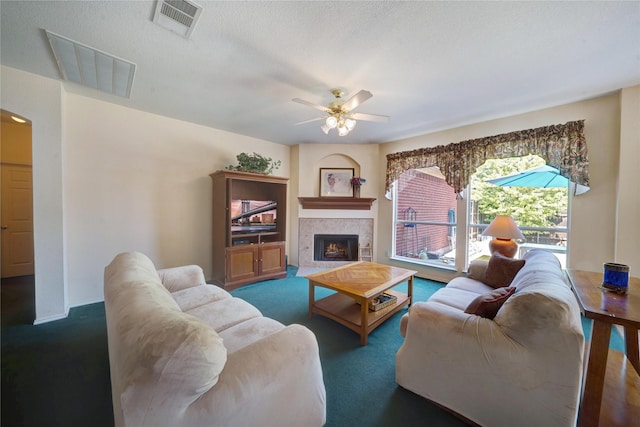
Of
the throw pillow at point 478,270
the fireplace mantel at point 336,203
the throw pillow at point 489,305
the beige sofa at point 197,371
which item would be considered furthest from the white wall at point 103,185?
the throw pillow at point 478,270

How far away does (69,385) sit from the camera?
1586 mm

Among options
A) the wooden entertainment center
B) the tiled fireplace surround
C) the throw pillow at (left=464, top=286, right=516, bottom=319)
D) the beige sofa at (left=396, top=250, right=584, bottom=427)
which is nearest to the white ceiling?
the wooden entertainment center

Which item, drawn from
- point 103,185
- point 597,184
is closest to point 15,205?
point 103,185

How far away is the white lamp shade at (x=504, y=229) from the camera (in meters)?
2.72

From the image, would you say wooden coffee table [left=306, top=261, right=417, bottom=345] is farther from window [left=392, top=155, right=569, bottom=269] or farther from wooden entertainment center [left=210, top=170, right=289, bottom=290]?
window [left=392, top=155, right=569, bottom=269]

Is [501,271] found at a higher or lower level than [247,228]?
lower

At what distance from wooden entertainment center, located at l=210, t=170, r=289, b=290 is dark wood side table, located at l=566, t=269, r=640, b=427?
339cm

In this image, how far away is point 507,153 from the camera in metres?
3.08

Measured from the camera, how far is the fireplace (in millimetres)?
4637

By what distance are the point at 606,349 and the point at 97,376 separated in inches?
121

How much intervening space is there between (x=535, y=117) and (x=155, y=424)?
14.3 ft

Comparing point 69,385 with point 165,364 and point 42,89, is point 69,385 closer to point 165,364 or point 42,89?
point 165,364

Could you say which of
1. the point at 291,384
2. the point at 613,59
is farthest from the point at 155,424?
the point at 613,59

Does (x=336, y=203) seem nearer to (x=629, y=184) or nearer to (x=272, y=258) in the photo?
(x=272, y=258)
